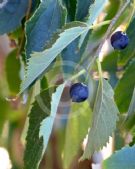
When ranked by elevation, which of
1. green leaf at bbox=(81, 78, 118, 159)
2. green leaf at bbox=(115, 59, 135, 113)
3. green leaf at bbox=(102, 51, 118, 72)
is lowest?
green leaf at bbox=(102, 51, 118, 72)

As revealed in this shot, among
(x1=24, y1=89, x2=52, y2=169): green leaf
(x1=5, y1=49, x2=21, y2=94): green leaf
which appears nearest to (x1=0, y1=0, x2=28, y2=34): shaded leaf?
(x1=24, y1=89, x2=52, y2=169): green leaf

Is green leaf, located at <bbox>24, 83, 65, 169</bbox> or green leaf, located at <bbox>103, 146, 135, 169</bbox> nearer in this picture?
green leaf, located at <bbox>103, 146, 135, 169</bbox>

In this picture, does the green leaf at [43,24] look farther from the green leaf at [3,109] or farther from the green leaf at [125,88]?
the green leaf at [3,109]

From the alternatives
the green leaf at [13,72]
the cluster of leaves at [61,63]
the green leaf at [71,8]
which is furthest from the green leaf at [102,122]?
the green leaf at [13,72]

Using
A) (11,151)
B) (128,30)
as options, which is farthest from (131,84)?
(11,151)

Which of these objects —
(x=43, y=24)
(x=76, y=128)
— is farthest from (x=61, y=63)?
(x=76, y=128)

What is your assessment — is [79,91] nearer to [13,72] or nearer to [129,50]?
[129,50]

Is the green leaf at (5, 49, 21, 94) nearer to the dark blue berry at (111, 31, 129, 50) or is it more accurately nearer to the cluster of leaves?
the cluster of leaves
